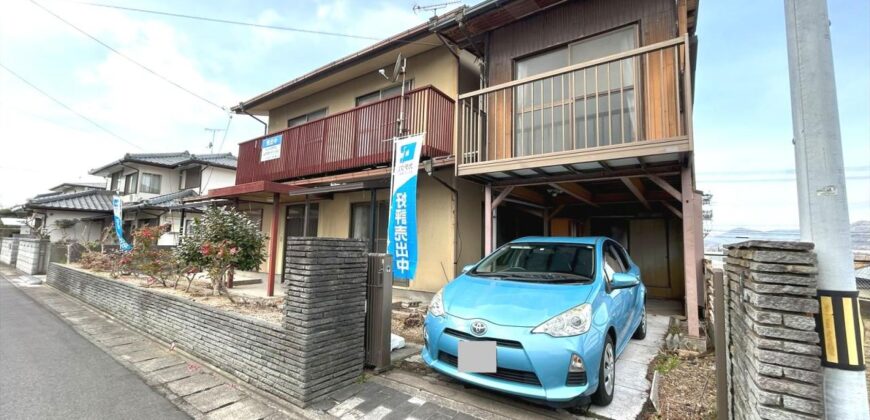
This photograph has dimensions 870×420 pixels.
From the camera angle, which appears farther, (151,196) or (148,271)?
(151,196)

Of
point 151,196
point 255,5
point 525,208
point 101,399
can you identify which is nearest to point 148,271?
point 101,399

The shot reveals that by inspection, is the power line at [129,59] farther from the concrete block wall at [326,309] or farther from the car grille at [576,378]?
the car grille at [576,378]

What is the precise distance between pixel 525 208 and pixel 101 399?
7446 mm

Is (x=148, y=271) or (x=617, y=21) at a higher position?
(x=617, y=21)

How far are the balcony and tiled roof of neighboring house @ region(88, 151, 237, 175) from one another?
16797 mm

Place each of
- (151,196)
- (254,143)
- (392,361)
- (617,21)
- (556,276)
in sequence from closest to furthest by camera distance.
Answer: (556,276)
(392,361)
(617,21)
(254,143)
(151,196)

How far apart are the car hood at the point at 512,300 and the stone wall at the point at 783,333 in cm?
133

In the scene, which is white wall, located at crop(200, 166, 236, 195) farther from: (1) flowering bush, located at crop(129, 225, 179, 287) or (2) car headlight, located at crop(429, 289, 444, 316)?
(2) car headlight, located at crop(429, 289, 444, 316)

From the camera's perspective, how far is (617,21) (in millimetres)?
5711

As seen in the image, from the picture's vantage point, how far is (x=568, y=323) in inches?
107

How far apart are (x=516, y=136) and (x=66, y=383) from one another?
22.3 ft

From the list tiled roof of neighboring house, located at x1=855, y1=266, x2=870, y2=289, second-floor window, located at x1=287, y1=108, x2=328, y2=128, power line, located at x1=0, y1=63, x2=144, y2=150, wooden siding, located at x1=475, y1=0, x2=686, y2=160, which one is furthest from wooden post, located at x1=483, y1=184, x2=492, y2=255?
power line, located at x1=0, y1=63, x2=144, y2=150

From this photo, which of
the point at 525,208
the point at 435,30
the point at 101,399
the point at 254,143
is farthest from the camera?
the point at 254,143

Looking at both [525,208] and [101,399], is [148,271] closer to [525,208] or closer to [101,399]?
Answer: [101,399]
